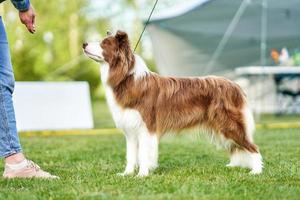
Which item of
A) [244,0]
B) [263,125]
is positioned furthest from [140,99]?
[244,0]

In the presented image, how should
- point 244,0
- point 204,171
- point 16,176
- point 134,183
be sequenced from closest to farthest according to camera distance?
point 134,183 → point 16,176 → point 204,171 → point 244,0

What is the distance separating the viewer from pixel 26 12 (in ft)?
16.5

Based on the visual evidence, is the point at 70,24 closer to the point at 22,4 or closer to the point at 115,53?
the point at 115,53

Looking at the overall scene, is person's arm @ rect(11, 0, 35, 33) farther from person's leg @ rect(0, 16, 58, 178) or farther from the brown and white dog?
the brown and white dog

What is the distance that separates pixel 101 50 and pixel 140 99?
544 mm

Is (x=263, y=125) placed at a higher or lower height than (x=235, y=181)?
lower

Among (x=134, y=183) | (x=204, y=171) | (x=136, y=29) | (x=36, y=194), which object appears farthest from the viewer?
(x=136, y=29)

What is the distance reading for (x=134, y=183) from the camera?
4875 millimetres

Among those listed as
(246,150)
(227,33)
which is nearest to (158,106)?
(246,150)

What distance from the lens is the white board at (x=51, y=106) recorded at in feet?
35.8

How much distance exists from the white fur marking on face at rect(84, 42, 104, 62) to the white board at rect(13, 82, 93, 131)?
18.5ft

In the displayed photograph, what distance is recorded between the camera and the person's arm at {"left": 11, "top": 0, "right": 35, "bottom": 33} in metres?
4.96

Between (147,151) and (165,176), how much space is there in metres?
0.39

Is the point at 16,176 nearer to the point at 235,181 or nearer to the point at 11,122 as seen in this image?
the point at 11,122
